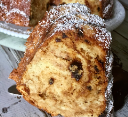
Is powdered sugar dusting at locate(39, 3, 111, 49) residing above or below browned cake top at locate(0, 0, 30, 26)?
above

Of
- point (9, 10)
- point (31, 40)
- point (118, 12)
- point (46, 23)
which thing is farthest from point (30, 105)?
point (118, 12)

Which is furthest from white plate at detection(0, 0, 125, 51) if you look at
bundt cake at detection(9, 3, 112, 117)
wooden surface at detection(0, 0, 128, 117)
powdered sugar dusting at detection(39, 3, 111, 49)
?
bundt cake at detection(9, 3, 112, 117)

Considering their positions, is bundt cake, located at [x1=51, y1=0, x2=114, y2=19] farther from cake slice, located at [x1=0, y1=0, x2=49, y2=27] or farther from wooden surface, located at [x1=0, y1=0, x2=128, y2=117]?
wooden surface, located at [x1=0, y1=0, x2=128, y2=117]

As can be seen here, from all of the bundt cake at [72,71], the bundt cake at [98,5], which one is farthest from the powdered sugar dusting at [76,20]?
the bundt cake at [98,5]

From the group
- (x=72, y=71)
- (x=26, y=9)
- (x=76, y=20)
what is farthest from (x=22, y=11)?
(x=72, y=71)

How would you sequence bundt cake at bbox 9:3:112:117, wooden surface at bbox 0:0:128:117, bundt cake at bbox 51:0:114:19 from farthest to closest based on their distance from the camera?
bundt cake at bbox 51:0:114:19 < wooden surface at bbox 0:0:128:117 < bundt cake at bbox 9:3:112:117

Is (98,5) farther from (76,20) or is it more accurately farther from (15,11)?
(76,20)

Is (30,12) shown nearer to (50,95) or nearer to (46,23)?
(46,23)

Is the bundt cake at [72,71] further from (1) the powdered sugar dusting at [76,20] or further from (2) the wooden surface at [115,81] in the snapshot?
(2) the wooden surface at [115,81]
